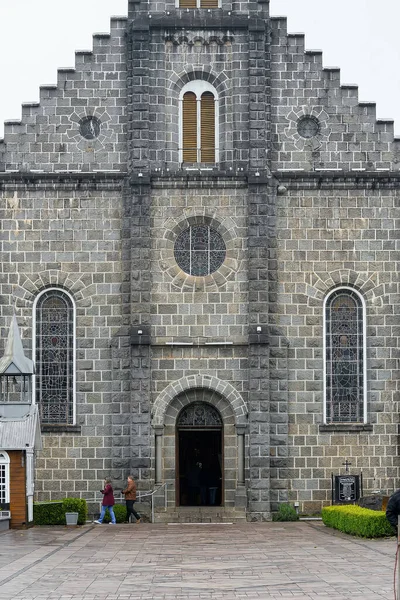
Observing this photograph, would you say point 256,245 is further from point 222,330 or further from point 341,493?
point 341,493

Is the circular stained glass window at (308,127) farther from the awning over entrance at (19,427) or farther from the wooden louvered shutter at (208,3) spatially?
the awning over entrance at (19,427)

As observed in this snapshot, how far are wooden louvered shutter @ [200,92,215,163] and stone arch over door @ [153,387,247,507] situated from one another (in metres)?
→ 7.24

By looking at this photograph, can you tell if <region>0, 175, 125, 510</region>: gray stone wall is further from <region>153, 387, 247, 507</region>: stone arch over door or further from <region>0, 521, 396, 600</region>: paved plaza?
<region>0, 521, 396, 600</region>: paved plaza

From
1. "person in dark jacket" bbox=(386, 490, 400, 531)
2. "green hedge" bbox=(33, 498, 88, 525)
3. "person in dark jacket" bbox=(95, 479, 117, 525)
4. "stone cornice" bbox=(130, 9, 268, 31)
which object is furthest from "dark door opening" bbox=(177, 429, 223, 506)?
"person in dark jacket" bbox=(386, 490, 400, 531)

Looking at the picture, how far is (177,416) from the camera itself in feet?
127

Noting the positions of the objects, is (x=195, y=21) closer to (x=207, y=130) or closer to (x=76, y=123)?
(x=207, y=130)

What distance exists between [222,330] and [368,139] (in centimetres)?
748

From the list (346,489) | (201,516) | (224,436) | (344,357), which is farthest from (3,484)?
(344,357)

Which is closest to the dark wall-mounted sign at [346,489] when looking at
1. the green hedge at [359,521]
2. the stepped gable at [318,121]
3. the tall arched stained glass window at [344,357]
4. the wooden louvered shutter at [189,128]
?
the tall arched stained glass window at [344,357]

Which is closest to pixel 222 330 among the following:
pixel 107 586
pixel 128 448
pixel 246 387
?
pixel 246 387

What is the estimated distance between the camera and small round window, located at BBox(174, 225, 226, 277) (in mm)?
39125

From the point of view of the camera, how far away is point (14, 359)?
36500 mm

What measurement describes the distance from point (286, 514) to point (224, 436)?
2970 millimetres

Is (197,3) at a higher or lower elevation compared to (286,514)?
higher
